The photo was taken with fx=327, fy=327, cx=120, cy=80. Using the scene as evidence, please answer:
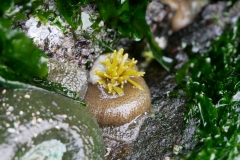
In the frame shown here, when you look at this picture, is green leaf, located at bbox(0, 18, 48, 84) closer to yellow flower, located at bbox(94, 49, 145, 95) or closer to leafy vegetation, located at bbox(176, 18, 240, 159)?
yellow flower, located at bbox(94, 49, 145, 95)

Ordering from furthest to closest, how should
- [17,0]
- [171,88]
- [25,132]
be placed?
[171,88]
[17,0]
[25,132]

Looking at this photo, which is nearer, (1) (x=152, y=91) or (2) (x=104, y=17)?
(2) (x=104, y=17)

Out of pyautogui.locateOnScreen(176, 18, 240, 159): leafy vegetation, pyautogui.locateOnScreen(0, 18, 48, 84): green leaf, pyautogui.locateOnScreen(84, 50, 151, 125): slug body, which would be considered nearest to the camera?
pyautogui.locateOnScreen(0, 18, 48, 84): green leaf

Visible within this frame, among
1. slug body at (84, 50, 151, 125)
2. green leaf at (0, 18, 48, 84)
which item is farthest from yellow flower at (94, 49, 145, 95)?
green leaf at (0, 18, 48, 84)

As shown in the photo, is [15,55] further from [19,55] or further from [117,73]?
[117,73]

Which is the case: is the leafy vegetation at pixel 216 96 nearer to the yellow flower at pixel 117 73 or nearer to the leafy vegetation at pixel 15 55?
the yellow flower at pixel 117 73

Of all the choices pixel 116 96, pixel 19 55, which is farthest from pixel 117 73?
pixel 19 55

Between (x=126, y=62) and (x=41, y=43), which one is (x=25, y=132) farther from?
(x=126, y=62)

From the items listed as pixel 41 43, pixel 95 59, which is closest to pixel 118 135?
pixel 95 59
